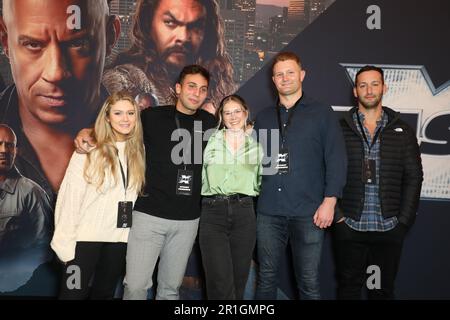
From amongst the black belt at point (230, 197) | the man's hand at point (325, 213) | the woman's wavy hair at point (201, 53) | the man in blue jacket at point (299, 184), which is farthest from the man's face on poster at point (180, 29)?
the man's hand at point (325, 213)

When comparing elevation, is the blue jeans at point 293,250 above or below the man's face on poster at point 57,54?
below

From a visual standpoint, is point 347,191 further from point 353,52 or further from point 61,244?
point 61,244

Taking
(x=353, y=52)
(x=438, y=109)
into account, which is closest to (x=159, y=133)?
(x=353, y=52)

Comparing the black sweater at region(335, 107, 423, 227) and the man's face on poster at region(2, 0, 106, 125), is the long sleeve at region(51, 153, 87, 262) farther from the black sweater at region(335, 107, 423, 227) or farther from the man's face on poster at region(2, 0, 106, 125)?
the black sweater at region(335, 107, 423, 227)

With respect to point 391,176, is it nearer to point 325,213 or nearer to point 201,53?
point 325,213

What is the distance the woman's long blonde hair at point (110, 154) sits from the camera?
7.29 ft

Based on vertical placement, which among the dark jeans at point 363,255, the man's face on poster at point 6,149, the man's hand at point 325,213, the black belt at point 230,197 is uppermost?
the man's face on poster at point 6,149

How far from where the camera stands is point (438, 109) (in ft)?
9.96

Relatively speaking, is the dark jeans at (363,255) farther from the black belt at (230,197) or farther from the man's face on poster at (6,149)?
the man's face on poster at (6,149)

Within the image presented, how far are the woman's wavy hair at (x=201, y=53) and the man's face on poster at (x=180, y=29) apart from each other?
4 cm

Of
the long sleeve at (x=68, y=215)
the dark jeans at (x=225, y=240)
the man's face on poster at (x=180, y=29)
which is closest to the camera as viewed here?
the long sleeve at (x=68, y=215)

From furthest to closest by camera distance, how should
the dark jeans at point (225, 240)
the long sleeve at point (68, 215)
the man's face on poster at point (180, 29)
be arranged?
the man's face on poster at point (180, 29) → the dark jeans at point (225, 240) → the long sleeve at point (68, 215)

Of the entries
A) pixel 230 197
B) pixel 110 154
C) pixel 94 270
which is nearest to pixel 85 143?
pixel 110 154

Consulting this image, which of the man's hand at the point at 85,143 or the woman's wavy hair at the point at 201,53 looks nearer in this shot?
the man's hand at the point at 85,143
